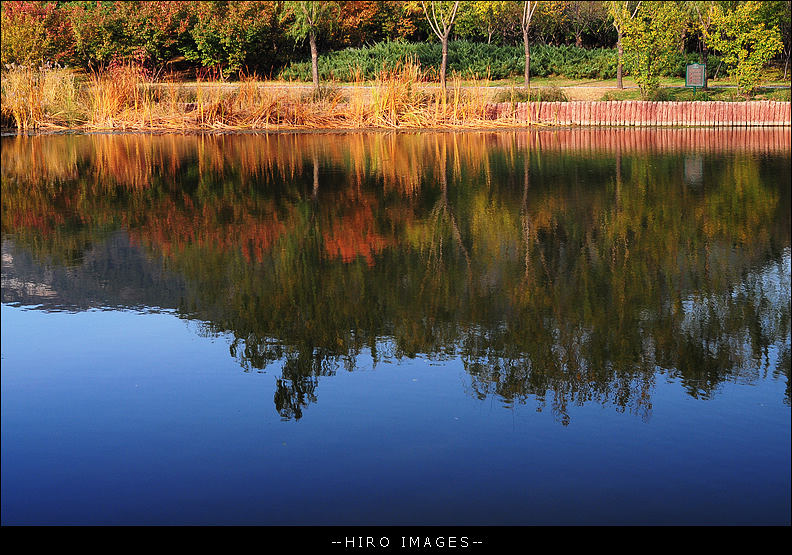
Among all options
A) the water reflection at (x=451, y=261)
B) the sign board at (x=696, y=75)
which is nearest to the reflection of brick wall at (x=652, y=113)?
the sign board at (x=696, y=75)

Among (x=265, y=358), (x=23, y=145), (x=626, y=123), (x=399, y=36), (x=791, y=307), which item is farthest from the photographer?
(x=399, y=36)

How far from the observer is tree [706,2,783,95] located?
32.6 metres

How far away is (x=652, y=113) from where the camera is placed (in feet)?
98.0

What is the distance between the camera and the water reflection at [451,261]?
760cm

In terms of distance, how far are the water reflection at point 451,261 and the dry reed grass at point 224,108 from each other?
31.3 ft

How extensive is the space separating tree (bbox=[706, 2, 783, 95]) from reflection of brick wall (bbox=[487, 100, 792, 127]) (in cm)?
357

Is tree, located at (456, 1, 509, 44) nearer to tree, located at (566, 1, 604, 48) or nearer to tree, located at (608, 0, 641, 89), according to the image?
tree, located at (566, 1, 604, 48)

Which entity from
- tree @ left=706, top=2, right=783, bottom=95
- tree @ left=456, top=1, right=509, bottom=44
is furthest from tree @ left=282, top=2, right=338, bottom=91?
tree @ left=706, top=2, right=783, bottom=95

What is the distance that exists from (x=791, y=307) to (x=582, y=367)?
8.43ft

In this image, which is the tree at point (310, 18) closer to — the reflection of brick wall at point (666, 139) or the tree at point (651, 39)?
the tree at point (651, 39)

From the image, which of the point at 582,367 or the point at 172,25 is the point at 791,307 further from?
the point at 172,25

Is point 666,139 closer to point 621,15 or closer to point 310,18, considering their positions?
point 621,15

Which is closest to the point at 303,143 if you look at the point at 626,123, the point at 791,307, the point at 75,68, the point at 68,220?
the point at 626,123

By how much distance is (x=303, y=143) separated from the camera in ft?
85.4
